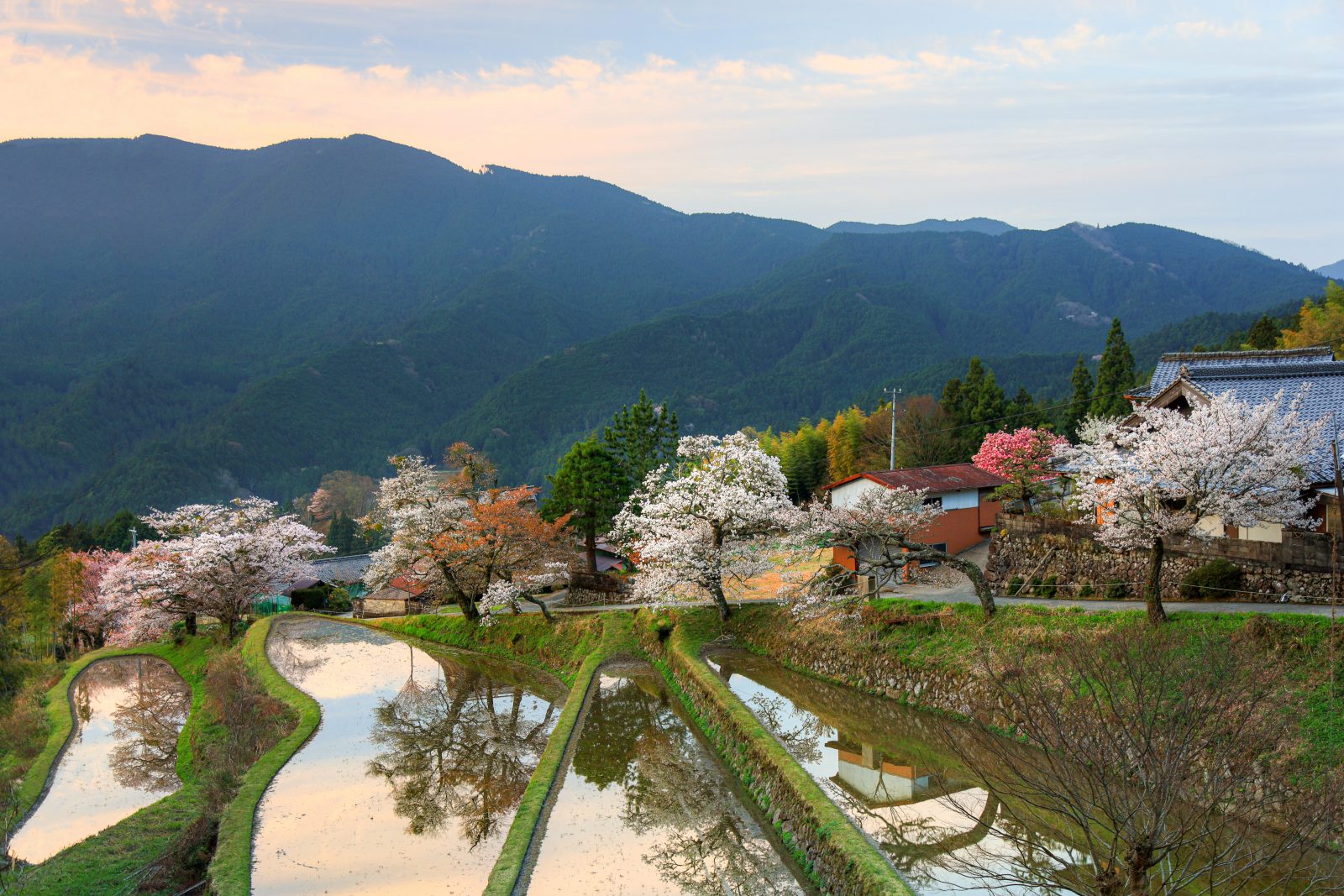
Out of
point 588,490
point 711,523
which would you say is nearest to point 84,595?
point 588,490

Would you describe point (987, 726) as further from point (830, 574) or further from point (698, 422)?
point (698, 422)

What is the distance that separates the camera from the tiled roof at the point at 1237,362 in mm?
21516

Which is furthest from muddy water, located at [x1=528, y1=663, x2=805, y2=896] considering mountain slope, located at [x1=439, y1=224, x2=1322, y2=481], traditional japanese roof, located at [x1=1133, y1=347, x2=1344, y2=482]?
mountain slope, located at [x1=439, y1=224, x2=1322, y2=481]

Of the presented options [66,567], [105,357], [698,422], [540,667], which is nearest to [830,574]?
[540,667]

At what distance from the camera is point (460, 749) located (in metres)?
19.5

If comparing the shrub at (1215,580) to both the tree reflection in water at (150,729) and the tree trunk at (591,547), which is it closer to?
the tree reflection in water at (150,729)

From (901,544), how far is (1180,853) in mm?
9902

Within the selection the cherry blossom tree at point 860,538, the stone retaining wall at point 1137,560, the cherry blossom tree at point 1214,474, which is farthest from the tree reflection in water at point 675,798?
the stone retaining wall at point 1137,560

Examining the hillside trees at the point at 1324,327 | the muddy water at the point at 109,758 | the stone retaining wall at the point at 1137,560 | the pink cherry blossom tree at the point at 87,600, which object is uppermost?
the hillside trees at the point at 1324,327

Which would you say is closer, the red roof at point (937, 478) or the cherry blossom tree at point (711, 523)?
the cherry blossom tree at point (711, 523)

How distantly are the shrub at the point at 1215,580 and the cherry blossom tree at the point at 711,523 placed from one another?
11.1m

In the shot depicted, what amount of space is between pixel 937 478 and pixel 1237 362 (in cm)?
1031

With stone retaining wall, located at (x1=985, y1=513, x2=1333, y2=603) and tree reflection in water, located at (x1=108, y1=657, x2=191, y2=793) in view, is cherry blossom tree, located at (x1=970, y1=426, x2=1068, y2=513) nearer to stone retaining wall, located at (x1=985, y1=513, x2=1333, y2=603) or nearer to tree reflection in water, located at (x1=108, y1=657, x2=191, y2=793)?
stone retaining wall, located at (x1=985, y1=513, x2=1333, y2=603)

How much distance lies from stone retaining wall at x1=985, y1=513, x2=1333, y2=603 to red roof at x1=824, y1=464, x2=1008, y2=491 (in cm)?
523
